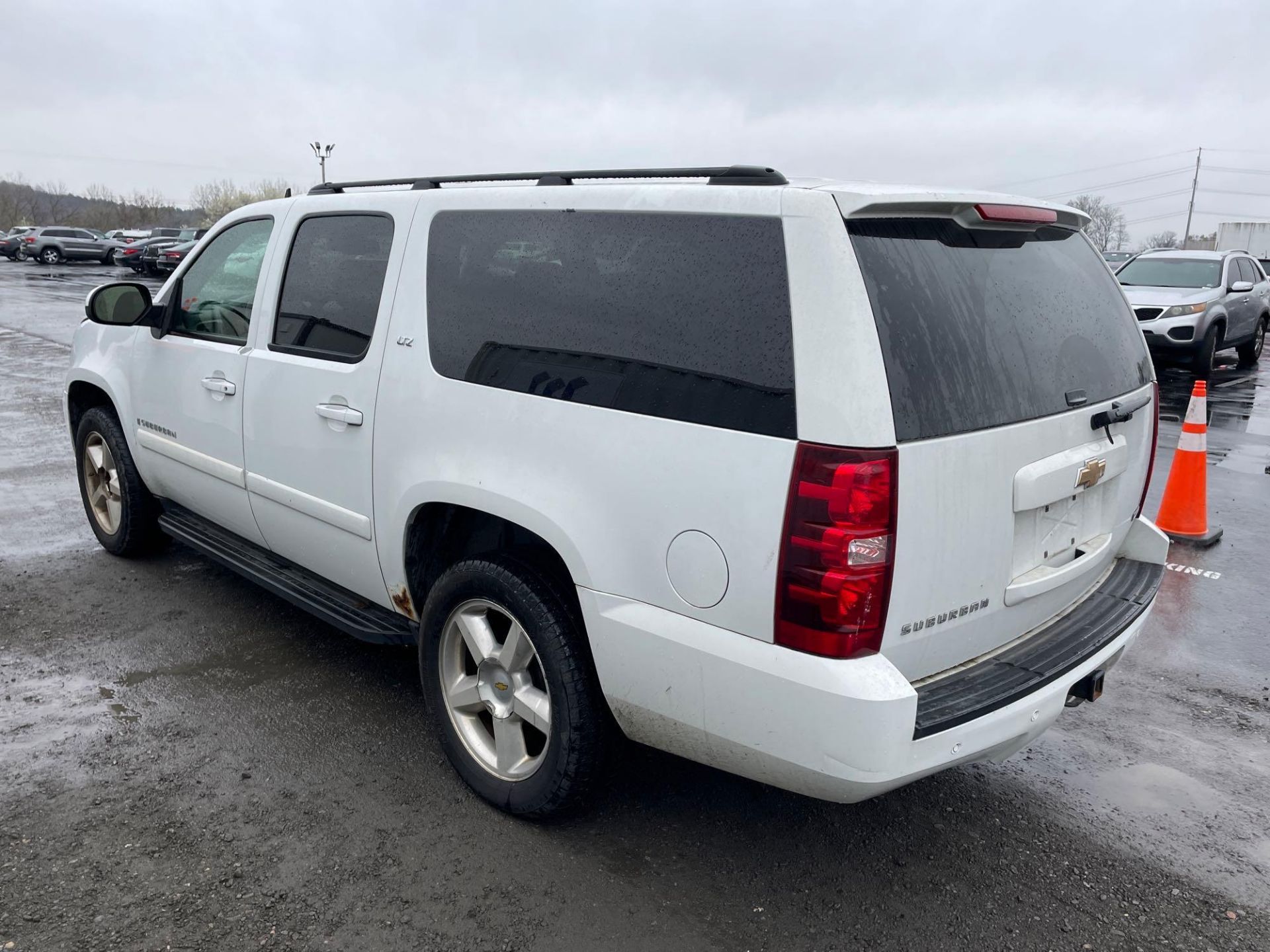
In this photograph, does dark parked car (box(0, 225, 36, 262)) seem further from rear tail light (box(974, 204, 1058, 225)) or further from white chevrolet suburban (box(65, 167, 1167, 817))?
rear tail light (box(974, 204, 1058, 225))

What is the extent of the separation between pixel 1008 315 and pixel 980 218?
0.29 metres

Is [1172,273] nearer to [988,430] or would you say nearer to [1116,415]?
[1116,415]

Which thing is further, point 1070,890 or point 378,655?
point 378,655

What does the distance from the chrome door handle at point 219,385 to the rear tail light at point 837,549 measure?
8.76 ft

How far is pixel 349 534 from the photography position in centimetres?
348

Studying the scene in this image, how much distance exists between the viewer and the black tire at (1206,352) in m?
13.2

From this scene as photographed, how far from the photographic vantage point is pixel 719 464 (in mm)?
2324

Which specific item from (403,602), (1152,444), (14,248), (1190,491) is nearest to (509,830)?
(403,602)

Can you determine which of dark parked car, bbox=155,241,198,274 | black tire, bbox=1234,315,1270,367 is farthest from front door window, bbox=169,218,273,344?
dark parked car, bbox=155,241,198,274

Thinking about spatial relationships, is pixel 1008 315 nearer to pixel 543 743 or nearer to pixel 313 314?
pixel 543 743

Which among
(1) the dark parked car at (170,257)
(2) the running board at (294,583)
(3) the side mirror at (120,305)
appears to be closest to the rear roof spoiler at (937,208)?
(2) the running board at (294,583)

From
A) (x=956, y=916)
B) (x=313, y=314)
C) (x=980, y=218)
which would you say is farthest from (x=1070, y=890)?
(x=313, y=314)

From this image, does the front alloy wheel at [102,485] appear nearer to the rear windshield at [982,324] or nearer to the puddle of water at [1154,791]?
the rear windshield at [982,324]

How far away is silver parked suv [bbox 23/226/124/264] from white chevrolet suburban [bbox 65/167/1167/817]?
4626 centimetres
